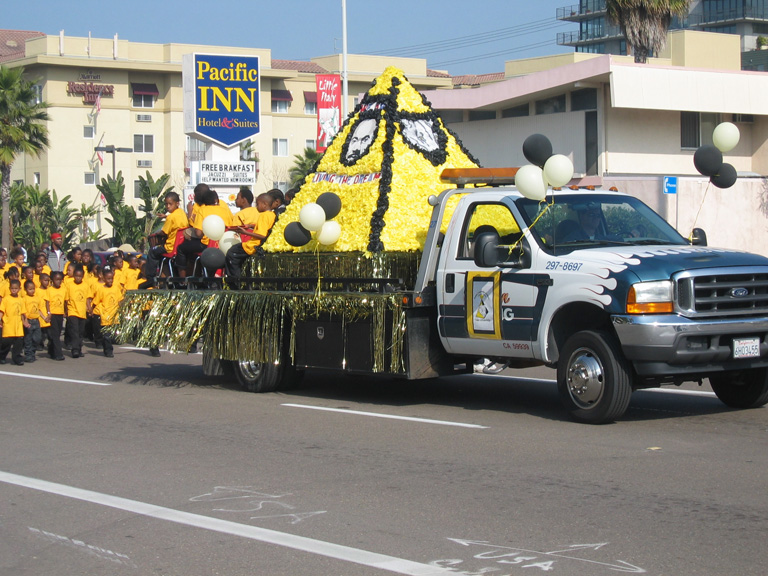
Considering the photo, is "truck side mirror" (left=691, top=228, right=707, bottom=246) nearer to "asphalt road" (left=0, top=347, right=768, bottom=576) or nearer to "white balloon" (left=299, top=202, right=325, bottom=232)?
"asphalt road" (left=0, top=347, right=768, bottom=576)

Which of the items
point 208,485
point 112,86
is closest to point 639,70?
point 208,485

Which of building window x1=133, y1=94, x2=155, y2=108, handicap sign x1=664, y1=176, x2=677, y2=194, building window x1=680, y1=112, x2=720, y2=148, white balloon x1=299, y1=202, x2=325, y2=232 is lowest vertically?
white balloon x1=299, y1=202, x2=325, y2=232

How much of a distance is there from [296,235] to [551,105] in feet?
76.7

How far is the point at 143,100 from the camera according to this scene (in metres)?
70.6

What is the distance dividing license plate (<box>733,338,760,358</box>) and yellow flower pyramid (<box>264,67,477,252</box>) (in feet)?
11.4

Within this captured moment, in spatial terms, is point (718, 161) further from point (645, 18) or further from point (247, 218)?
point (645, 18)

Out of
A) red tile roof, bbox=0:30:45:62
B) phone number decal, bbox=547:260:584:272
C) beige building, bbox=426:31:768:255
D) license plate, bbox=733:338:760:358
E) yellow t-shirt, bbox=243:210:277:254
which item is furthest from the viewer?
red tile roof, bbox=0:30:45:62

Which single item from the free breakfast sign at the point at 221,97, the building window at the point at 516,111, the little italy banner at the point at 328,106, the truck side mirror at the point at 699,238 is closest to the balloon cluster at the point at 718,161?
the truck side mirror at the point at 699,238

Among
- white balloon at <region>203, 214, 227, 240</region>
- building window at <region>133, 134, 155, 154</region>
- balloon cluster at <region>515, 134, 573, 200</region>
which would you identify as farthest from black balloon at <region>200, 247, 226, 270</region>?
building window at <region>133, 134, 155, 154</region>

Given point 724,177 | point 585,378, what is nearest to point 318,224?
point 585,378

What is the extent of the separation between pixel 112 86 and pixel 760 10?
75700 mm

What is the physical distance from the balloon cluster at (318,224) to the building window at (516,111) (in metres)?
23.9

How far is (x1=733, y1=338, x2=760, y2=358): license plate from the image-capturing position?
877 cm

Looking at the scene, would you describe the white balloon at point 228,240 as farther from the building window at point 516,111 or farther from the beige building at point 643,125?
the building window at point 516,111
